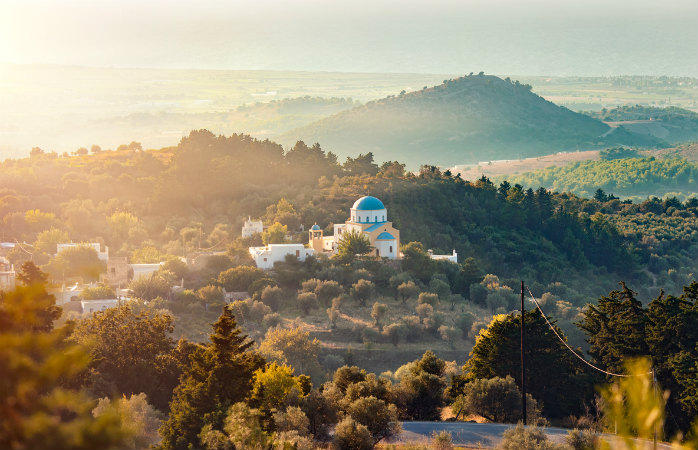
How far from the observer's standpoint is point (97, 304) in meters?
47.6

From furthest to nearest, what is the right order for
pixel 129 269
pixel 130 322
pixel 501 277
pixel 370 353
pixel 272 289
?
pixel 501 277
pixel 129 269
pixel 272 289
pixel 370 353
pixel 130 322

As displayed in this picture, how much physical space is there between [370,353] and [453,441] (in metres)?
22.8

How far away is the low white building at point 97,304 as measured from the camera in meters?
47.0

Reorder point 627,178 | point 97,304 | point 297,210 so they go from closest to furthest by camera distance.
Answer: point 97,304, point 297,210, point 627,178

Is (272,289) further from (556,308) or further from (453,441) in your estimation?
(453,441)

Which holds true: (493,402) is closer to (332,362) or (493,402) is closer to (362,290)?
(332,362)

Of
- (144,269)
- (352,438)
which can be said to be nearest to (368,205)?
(144,269)

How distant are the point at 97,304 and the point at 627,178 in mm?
116099

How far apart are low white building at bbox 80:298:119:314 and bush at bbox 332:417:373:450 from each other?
1000 inches

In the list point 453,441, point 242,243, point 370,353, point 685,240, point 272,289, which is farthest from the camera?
point 685,240

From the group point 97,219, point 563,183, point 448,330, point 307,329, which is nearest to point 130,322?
point 307,329

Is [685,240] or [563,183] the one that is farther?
[563,183]

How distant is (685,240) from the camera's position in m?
81.0

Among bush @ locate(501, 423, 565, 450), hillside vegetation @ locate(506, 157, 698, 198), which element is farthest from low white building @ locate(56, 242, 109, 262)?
hillside vegetation @ locate(506, 157, 698, 198)
